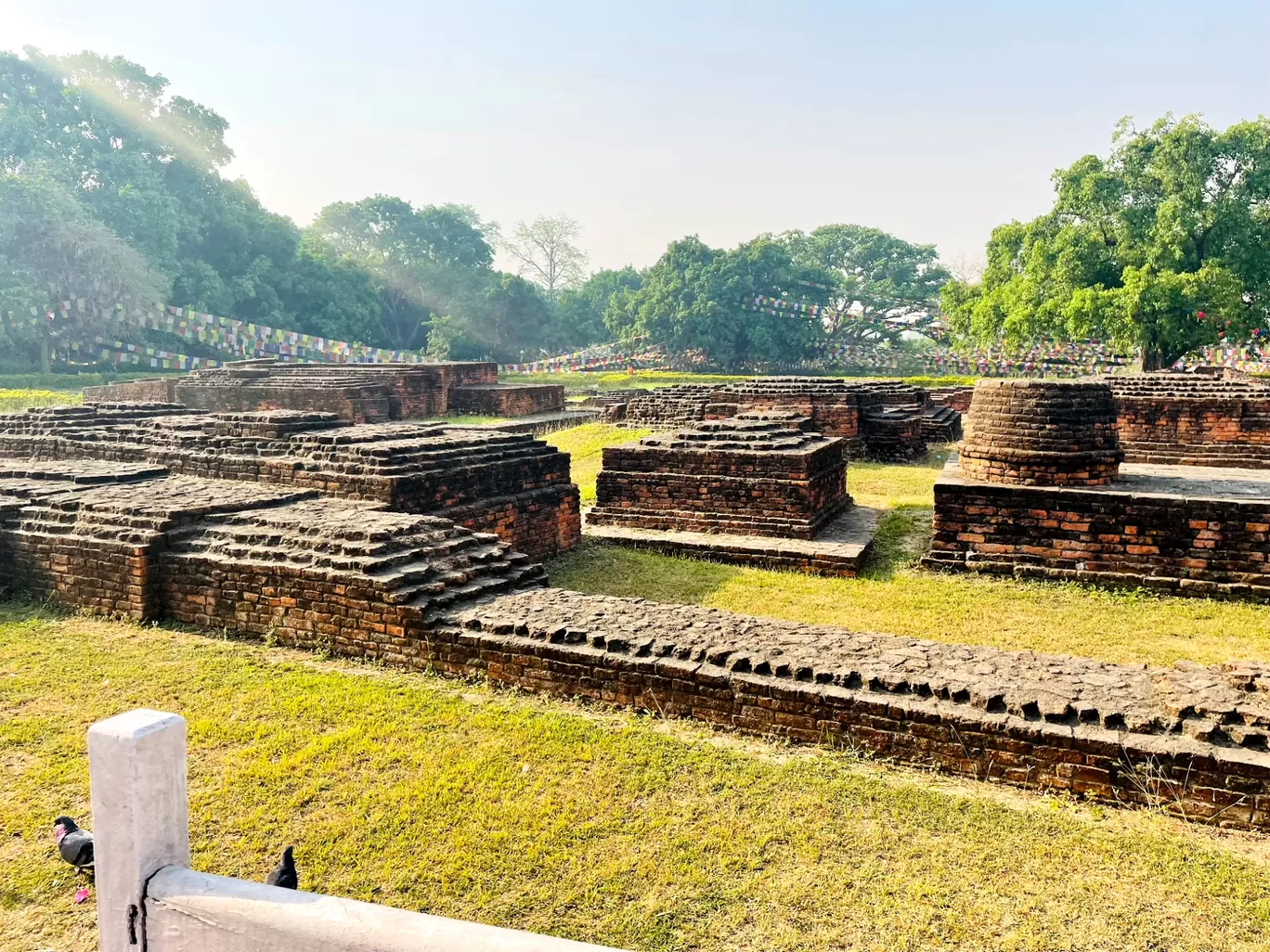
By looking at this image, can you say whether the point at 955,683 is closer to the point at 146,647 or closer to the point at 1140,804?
the point at 1140,804

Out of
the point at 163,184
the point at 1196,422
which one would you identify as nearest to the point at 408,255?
the point at 163,184

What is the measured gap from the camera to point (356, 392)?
17500 millimetres

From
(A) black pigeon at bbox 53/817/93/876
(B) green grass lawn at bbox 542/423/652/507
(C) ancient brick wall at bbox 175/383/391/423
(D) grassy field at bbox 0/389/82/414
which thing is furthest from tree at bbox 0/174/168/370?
(A) black pigeon at bbox 53/817/93/876

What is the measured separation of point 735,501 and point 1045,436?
2.72m

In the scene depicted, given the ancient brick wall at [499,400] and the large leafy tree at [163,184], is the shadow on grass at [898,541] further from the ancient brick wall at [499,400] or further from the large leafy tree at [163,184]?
the large leafy tree at [163,184]

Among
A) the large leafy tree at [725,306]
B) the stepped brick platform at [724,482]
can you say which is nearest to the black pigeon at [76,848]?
the stepped brick platform at [724,482]

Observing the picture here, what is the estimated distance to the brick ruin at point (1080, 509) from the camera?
637 centimetres

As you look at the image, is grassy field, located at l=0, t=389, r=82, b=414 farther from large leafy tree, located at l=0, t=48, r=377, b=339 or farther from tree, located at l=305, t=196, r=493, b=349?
tree, located at l=305, t=196, r=493, b=349

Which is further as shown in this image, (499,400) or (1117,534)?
(499,400)

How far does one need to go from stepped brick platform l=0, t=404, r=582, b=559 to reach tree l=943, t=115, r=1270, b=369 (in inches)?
698

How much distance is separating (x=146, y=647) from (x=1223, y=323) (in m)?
22.7

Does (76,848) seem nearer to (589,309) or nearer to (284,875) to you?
(284,875)

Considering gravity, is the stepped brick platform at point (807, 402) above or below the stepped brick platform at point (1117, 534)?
above

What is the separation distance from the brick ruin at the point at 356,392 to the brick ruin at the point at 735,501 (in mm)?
10238
